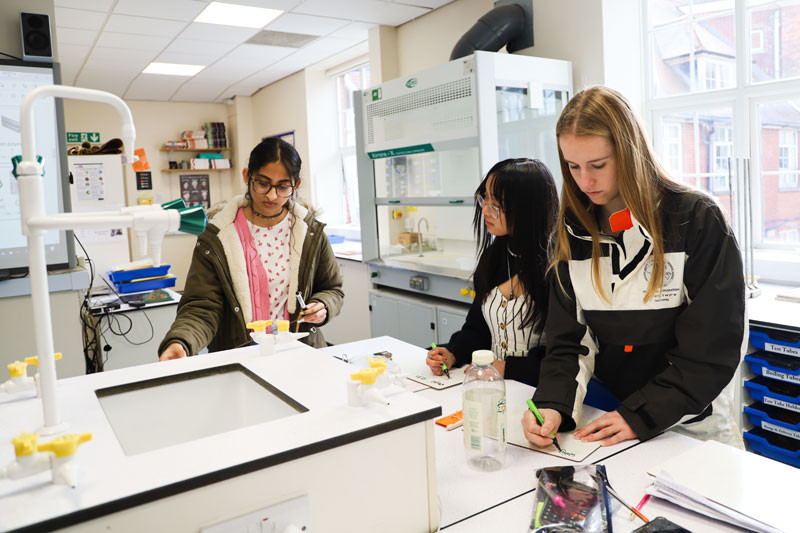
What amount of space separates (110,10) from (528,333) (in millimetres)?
3807

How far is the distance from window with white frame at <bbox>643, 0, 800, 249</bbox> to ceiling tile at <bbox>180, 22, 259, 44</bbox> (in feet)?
9.71

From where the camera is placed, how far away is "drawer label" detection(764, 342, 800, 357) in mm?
1984

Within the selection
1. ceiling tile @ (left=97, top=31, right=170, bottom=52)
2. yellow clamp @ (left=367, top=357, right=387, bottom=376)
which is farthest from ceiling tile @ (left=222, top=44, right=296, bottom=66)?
yellow clamp @ (left=367, top=357, right=387, bottom=376)

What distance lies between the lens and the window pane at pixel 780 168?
8.99 ft

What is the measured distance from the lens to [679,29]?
10.1 ft

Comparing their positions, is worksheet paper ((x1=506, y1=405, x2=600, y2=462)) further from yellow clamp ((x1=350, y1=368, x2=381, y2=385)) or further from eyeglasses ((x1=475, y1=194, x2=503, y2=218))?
eyeglasses ((x1=475, y1=194, x2=503, y2=218))

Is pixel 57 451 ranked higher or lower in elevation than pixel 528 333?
higher

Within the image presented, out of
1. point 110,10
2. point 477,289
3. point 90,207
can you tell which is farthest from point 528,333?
point 110,10

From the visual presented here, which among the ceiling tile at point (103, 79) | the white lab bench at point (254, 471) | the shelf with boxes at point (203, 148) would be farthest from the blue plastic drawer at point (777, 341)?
the shelf with boxes at point (203, 148)

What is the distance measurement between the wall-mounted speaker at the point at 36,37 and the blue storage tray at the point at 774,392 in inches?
124

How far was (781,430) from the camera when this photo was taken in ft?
6.84

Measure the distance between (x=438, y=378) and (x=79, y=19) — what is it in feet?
13.1

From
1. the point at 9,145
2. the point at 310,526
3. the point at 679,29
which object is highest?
the point at 679,29

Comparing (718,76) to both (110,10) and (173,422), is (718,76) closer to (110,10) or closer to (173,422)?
(173,422)
